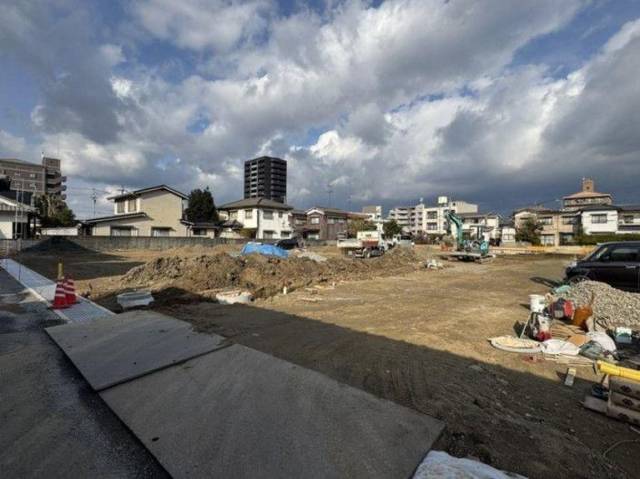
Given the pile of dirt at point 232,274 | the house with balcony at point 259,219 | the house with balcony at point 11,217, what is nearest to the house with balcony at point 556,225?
the house with balcony at point 259,219

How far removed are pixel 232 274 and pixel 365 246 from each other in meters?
14.0

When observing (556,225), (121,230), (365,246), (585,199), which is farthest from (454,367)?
(585,199)

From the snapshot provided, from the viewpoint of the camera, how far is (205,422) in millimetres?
2844

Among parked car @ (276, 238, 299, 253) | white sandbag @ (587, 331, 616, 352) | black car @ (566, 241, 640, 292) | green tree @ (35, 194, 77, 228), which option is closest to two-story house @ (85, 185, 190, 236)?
green tree @ (35, 194, 77, 228)

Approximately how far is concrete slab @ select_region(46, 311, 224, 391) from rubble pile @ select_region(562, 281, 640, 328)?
24.5 ft

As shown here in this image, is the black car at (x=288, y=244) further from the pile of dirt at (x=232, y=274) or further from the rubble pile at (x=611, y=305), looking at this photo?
the rubble pile at (x=611, y=305)

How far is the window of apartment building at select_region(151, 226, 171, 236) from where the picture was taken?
32875 millimetres

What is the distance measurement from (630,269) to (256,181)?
98.0 m

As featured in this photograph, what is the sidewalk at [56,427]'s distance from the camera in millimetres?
2412

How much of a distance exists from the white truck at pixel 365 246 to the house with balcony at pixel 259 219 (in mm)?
19151

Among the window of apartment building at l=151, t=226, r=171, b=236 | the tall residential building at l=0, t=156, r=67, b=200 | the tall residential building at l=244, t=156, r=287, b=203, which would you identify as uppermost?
the tall residential building at l=244, t=156, r=287, b=203

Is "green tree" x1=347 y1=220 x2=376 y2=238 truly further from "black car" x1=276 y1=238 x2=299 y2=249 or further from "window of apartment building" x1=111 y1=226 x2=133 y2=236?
"window of apartment building" x1=111 y1=226 x2=133 y2=236

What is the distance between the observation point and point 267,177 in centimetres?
9806

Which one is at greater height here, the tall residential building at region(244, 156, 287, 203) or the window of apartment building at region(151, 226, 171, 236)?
the tall residential building at region(244, 156, 287, 203)
